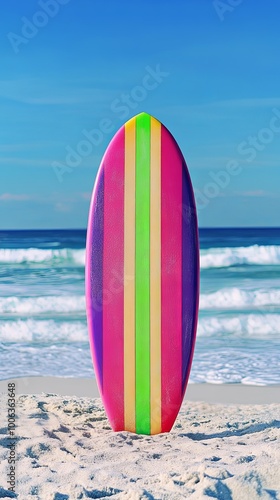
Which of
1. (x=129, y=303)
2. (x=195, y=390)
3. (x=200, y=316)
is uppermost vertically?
(x=129, y=303)

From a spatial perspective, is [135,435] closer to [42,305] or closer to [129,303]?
[129,303]

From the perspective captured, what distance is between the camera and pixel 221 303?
30.7ft

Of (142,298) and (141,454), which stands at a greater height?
(142,298)

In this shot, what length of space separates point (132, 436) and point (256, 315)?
520 centimetres

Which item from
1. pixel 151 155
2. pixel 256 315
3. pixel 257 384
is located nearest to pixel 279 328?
pixel 256 315

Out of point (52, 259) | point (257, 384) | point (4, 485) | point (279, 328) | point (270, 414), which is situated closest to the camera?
point (4, 485)

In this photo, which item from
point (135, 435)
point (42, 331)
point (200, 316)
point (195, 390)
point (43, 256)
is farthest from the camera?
point (43, 256)

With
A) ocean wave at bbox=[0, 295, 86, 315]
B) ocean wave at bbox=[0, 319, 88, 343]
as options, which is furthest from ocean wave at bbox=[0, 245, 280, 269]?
ocean wave at bbox=[0, 319, 88, 343]

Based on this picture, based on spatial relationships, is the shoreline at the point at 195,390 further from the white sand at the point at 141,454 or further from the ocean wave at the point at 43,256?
the ocean wave at the point at 43,256

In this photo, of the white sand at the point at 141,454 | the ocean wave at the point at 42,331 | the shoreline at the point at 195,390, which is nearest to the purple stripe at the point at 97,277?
the white sand at the point at 141,454

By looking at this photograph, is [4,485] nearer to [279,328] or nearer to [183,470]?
[183,470]

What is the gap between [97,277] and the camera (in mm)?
3371

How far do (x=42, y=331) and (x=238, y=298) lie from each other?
3.40 metres

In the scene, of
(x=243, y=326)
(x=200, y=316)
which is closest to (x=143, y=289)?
(x=243, y=326)
